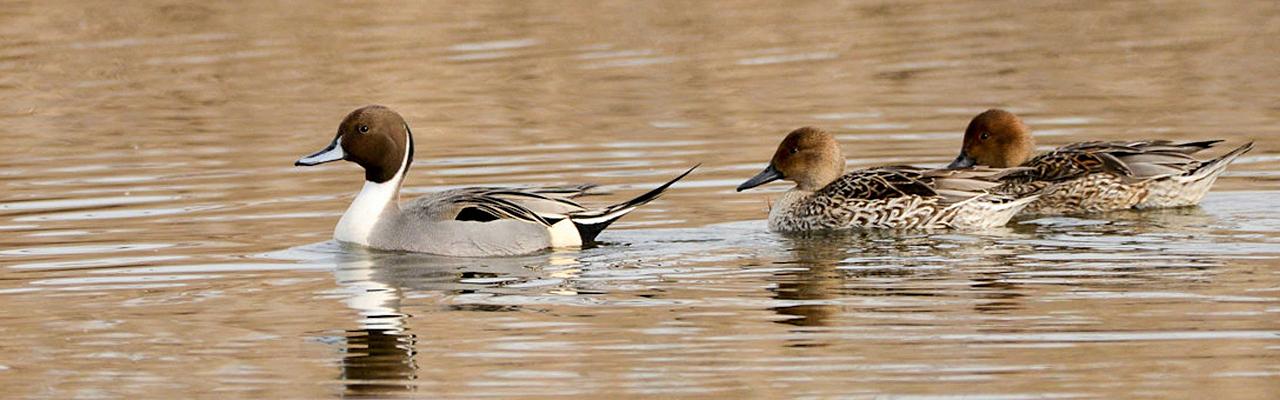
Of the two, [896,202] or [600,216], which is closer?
[600,216]

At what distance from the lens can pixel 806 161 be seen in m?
12.0

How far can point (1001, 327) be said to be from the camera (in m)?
8.32

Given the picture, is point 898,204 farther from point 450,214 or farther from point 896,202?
point 450,214

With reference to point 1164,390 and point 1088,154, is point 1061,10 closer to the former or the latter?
A: point 1088,154

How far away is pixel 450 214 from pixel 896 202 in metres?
2.08

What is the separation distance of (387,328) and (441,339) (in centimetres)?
37

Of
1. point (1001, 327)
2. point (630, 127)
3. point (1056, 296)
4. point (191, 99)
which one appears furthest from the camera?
point (191, 99)

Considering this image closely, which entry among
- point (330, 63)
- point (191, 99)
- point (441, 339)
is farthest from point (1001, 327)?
point (330, 63)

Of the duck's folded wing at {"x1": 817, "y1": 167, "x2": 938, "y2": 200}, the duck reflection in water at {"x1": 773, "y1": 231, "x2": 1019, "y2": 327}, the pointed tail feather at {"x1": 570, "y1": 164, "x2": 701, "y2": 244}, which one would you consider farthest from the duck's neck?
the duck's folded wing at {"x1": 817, "y1": 167, "x2": 938, "y2": 200}

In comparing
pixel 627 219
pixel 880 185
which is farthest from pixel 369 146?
pixel 880 185

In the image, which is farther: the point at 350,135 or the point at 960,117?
the point at 960,117

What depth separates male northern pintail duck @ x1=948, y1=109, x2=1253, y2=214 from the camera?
1182 cm

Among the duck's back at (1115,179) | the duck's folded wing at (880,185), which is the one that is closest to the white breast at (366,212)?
the duck's folded wing at (880,185)

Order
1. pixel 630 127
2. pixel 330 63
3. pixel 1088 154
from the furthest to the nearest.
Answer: pixel 330 63, pixel 630 127, pixel 1088 154
